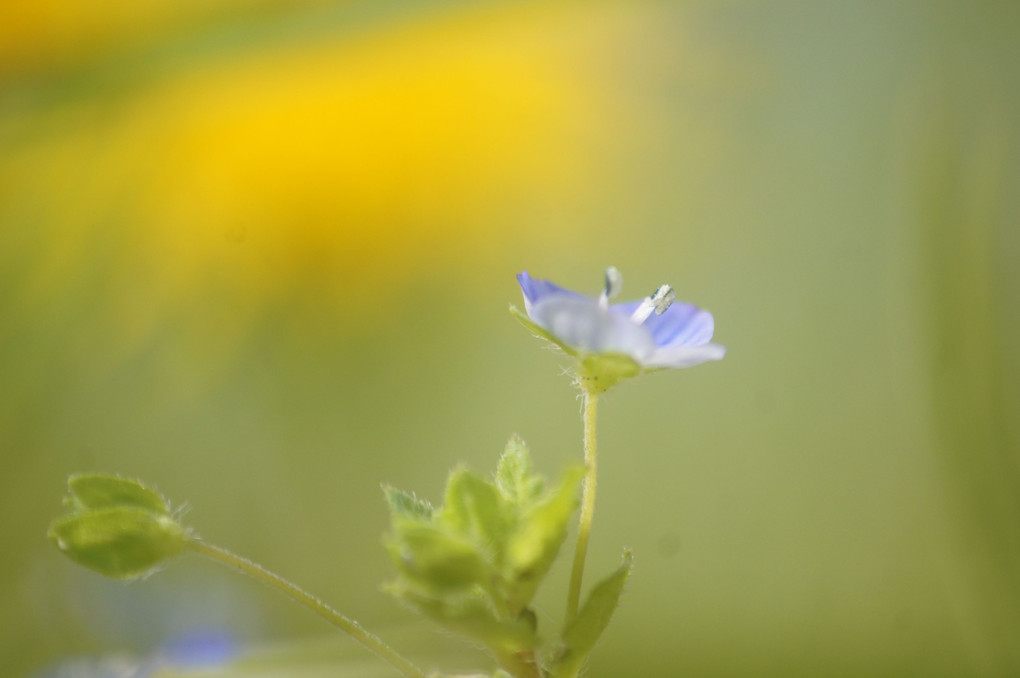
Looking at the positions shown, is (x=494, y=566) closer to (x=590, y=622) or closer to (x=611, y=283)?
(x=590, y=622)

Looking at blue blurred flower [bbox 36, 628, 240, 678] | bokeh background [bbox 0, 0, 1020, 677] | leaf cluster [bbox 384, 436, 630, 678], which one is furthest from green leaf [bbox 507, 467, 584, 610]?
bokeh background [bbox 0, 0, 1020, 677]

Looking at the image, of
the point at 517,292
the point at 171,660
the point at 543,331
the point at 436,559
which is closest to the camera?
the point at 436,559

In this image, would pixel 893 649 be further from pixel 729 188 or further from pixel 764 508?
pixel 729 188

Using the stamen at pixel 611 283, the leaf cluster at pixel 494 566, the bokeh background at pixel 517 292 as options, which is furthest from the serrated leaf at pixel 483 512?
the bokeh background at pixel 517 292

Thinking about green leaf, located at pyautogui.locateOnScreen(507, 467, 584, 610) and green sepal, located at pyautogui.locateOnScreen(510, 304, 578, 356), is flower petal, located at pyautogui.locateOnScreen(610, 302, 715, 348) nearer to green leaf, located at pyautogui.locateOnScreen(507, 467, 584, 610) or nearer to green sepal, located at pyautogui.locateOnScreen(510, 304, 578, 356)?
green sepal, located at pyautogui.locateOnScreen(510, 304, 578, 356)

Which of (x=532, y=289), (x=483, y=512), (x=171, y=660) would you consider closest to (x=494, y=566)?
(x=483, y=512)
